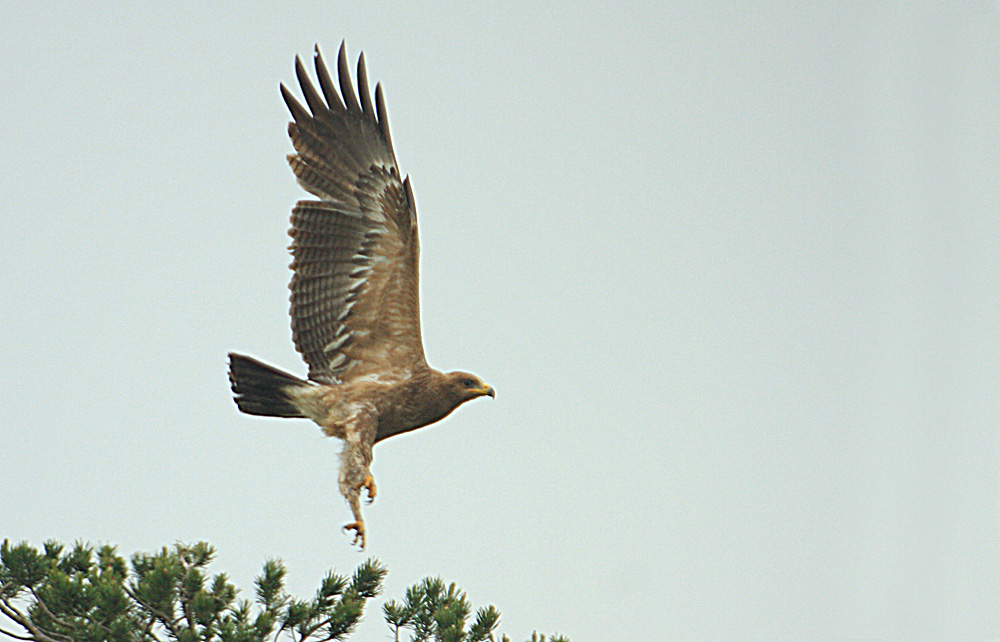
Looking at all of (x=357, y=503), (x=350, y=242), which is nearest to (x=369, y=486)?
(x=357, y=503)

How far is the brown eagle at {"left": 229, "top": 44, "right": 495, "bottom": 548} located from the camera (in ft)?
20.4

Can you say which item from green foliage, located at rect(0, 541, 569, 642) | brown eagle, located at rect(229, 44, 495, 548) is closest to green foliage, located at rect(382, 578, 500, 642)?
green foliage, located at rect(0, 541, 569, 642)

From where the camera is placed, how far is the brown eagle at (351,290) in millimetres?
6227

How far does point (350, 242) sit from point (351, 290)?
0.98 ft

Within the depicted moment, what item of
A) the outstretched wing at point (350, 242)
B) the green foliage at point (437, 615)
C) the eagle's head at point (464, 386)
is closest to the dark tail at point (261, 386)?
the outstretched wing at point (350, 242)

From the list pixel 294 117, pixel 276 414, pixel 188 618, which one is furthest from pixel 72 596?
pixel 294 117

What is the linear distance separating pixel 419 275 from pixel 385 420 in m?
0.90

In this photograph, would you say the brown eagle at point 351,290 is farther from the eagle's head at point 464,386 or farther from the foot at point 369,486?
the foot at point 369,486

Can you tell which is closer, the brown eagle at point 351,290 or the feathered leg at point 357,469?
the feathered leg at point 357,469

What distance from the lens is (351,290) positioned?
20.8 ft

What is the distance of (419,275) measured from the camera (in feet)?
20.5

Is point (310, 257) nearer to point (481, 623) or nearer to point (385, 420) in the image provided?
point (385, 420)

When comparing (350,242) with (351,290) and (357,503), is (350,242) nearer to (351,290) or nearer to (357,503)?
(351,290)

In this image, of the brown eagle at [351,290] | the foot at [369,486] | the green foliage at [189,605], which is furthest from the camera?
the brown eagle at [351,290]
